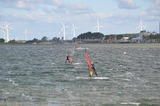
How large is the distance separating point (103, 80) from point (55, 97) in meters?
12.5

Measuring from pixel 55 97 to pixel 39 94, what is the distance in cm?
206

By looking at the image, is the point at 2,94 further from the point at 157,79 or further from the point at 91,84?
the point at 157,79

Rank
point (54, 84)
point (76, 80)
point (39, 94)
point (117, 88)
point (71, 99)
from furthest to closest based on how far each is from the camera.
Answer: point (76, 80), point (54, 84), point (117, 88), point (39, 94), point (71, 99)

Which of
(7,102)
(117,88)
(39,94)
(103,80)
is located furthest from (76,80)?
(7,102)

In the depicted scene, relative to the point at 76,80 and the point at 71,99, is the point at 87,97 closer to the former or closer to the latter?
the point at 71,99

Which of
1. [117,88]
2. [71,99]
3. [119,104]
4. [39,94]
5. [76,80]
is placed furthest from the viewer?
[76,80]

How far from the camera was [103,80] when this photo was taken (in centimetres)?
4059

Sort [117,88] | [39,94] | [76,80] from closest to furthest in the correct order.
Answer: [39,94] → [117,88] → [76,80]

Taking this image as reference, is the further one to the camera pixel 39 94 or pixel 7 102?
pixel 39 94

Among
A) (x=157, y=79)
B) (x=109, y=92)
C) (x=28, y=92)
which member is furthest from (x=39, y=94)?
(x=157, y=79)

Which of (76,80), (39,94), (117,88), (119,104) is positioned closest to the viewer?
(119,104)

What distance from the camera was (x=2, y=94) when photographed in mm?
30594

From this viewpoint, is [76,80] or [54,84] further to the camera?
[76,80]

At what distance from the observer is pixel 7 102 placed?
27.0 meters
